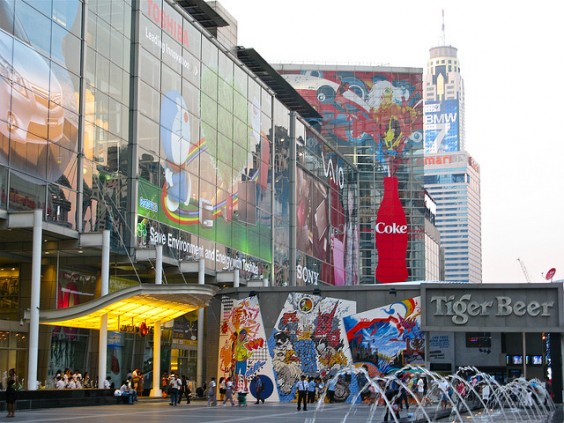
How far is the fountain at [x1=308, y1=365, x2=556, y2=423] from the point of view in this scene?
38.8 meters

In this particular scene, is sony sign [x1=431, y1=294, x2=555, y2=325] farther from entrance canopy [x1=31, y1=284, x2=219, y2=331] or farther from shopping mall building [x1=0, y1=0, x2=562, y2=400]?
entrance canopy [x1=31, y1=284, x2=219, y2=331]

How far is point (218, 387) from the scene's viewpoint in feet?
167

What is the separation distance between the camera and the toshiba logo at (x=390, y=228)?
84.2m

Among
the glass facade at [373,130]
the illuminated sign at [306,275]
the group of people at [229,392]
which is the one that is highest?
the glass facade at [373,130]

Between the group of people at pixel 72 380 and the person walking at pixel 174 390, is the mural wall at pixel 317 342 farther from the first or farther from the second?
the group of people at pixel 72 380

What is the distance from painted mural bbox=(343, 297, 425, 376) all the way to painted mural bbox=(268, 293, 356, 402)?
1.96 feet

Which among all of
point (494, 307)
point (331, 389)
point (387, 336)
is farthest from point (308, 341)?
point (494, 307)

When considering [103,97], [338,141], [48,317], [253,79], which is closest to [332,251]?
[253,79]

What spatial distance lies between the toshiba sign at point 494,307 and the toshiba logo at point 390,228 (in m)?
36.3

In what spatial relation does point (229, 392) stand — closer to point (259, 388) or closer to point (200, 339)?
point (259, 388)

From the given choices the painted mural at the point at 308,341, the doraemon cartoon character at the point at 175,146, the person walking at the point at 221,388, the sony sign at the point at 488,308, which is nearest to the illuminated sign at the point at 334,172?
the doraemon cartoon character at the point at 175,146

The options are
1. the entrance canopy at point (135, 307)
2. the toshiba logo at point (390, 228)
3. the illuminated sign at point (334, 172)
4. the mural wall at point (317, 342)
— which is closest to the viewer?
the entrance canopy at point (135, 307)

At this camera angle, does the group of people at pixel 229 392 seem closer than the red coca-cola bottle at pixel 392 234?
Yes

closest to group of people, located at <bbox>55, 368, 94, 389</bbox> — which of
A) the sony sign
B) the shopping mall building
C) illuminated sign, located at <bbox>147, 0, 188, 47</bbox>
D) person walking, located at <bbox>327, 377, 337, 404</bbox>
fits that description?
the shopping mall building
